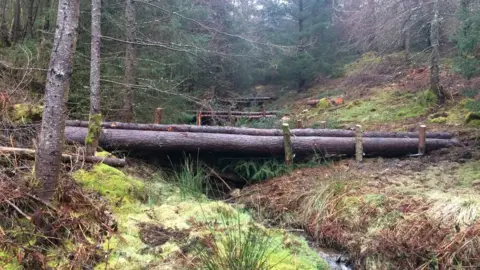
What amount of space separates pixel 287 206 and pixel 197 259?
11.6 ft

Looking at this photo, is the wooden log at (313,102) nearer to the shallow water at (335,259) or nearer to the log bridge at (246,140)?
the log bridge at (246,140)

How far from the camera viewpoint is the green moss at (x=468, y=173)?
633cm

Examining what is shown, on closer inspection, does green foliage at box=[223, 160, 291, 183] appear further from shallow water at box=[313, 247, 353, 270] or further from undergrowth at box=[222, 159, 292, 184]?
shallow water at box=[313, 247, 353, 270]

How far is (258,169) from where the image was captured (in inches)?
335

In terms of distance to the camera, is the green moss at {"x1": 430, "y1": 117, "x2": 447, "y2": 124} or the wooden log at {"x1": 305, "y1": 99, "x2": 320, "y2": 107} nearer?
the green moss at {"x1": 430, "y1": 117, "x2": 447, "y2": 124}

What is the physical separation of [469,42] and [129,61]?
7050 mm

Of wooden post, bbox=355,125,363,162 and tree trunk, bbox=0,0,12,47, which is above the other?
tree trunk, bbox=0,0,12,47

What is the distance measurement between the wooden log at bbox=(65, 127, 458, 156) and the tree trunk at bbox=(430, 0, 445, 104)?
15.1 feet

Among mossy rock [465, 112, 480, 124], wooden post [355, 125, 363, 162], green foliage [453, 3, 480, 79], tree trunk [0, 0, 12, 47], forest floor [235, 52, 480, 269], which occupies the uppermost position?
tree trunk [0, 0, 12, 47]

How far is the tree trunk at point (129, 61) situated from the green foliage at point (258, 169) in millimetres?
2954

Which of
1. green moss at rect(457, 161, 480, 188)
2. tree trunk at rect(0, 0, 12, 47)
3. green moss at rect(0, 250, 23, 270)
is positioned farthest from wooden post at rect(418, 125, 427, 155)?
tree trunk at rect(0, 0, 12, 47)

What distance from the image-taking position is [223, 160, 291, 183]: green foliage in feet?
27.2

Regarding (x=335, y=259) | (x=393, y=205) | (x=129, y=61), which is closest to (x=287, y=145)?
(x=393, y=205)

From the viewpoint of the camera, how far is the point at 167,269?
3.21 m
